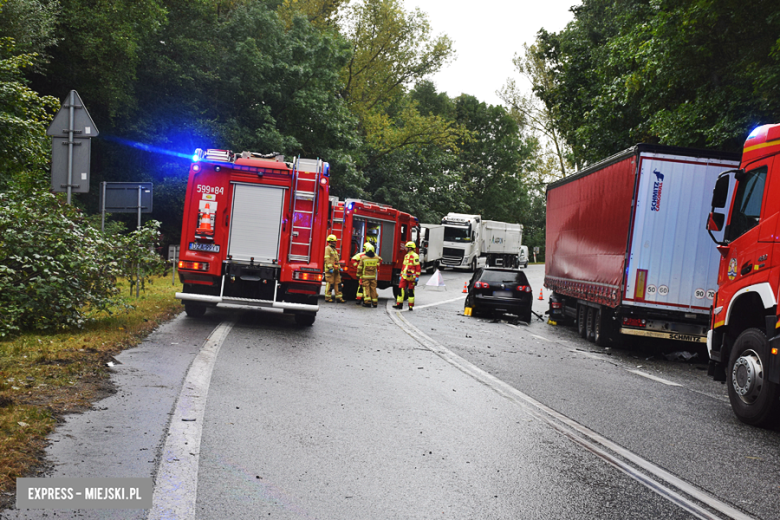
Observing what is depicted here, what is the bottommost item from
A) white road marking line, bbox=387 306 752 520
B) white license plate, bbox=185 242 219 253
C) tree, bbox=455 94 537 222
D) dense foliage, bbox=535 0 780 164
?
white road marking line, bbox=387 306 752 520

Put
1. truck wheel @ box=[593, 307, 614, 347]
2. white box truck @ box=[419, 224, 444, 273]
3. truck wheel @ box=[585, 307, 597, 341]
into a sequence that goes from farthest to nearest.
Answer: white box truck @ box=[419, 224, 444, 273]
truck wheel @ box=[585, 307, 597, 341]
truck wheel @ box=[593, 307, 614, 347]

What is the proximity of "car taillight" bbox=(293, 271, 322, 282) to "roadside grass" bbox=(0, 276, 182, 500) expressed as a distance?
2.61 metres

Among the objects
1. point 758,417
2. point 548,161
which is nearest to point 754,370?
point 758,417

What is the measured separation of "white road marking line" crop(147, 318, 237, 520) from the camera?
4.06m

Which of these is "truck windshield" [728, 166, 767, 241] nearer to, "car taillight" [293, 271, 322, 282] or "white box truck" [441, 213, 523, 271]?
"car taillight" [293, 271, 322, 282]

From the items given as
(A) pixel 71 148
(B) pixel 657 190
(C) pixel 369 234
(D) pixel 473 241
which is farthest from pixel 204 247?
(D) pixel 473 241

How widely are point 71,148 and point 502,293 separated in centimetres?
1145

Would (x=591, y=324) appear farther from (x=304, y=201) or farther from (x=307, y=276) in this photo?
(x=304, y=201)

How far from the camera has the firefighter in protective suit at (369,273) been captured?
19203mm

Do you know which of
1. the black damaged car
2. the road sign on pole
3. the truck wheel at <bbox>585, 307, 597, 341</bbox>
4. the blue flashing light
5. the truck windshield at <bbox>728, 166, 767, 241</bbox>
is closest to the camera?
the truck windshield at <bbox>728, 166, 767, 241</bbox>

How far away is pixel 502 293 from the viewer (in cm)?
1858

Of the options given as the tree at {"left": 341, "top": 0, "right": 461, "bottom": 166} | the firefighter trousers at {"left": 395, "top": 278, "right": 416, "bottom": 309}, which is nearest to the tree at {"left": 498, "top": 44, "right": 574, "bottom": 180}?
the tree at {"left": 341, "top": 0, "right": 461, "bottom": 166}

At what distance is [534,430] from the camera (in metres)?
6.44

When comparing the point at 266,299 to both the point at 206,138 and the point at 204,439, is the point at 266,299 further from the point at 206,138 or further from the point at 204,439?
the point at 206,138
